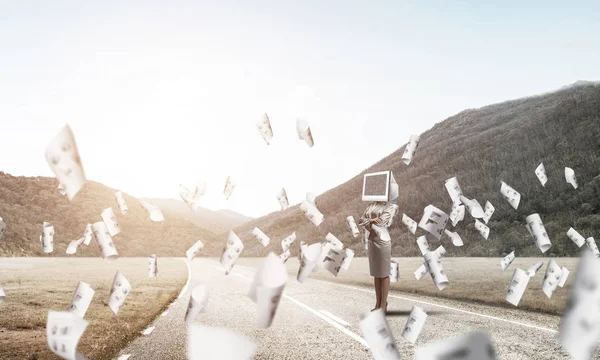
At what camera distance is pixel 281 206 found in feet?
52.5

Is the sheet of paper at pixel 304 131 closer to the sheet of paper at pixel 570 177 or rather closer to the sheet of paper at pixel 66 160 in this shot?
the sheet of paper at pixel 66 160

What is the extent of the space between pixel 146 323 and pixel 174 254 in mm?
95086

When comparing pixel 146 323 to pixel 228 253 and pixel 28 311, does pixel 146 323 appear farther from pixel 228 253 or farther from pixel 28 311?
pixel 28 311

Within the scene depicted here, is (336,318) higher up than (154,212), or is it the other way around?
(154,212)

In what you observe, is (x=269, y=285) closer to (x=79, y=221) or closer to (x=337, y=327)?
(x=337, y=327)

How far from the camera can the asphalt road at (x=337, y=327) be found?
7125 millimetres

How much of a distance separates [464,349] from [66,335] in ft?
15.0

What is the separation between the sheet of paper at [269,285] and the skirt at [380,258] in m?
3.28

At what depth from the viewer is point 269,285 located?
18.4 feet

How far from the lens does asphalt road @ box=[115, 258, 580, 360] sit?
712 centimetres

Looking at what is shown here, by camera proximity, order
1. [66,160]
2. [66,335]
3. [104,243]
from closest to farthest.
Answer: [66,335] < [66,160] < [104,243]

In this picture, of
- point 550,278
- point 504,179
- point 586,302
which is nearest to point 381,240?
point 586,302

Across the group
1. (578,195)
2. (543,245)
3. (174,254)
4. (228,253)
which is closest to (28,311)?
(228,253)

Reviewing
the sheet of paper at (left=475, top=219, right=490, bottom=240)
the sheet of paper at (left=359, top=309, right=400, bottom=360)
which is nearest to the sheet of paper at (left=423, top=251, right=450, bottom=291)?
the sheet of paper at (left=359, top=309, right=400, bottom=360)
